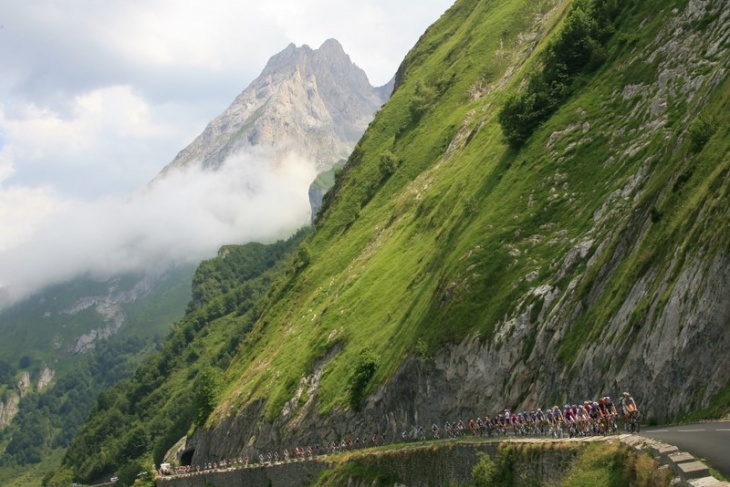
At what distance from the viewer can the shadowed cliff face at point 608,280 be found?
149 feet

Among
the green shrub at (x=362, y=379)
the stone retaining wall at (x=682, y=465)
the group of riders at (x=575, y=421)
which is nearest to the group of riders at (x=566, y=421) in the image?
the group of riders at (x=575, y=421)

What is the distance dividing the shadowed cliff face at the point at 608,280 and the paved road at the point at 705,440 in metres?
5.14

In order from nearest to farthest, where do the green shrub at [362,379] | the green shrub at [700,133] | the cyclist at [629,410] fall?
the cyclist at [629,410] < the green shrub at [700,133] < the green shrub at [362,379]

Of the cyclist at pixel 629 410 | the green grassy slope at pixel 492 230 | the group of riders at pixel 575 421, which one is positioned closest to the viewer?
the cyclist at pixel 629 410

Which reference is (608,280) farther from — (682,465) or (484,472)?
(682,465)

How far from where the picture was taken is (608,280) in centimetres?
6072

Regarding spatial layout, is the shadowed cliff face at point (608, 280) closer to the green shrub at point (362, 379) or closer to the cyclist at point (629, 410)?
the green shrub at point (362, 379)

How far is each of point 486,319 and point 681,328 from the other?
33.1 m

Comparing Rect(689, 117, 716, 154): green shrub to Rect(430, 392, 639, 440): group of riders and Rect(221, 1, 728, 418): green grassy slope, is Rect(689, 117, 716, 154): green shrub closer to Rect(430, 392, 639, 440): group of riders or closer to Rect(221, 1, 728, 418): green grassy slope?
Rect(221, 1, 728, 418): green grassy slope

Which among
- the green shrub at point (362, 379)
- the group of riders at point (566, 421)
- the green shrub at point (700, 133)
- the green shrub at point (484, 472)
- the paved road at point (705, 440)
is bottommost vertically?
the green shrub at point (484, 472)

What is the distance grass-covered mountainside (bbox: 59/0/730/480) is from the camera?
159 ft

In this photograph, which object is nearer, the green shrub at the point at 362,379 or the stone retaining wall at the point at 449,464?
the stone retaining wall at the point at 449,464

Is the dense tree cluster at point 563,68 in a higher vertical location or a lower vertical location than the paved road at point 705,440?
higher

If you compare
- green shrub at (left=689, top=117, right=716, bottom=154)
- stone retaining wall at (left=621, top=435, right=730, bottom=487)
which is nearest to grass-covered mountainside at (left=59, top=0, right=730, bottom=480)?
green shrub at (left=689, top=117, right=716, bottom=154)
